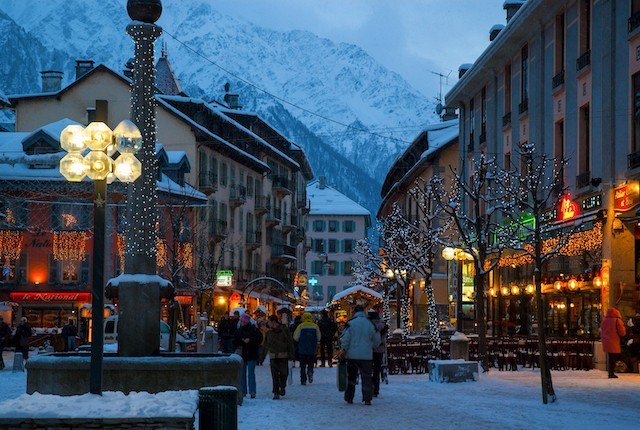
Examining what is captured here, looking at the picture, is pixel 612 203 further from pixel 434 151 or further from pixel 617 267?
pixel 434 151

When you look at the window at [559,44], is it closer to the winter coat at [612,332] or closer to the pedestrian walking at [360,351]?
the winter coat at [612,332]

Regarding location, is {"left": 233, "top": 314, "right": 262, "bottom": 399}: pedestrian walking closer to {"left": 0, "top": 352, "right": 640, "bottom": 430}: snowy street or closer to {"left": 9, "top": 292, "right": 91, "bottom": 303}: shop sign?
{"left": 0, "top": 352, "right": 640, "bottom": 430}: snowy street

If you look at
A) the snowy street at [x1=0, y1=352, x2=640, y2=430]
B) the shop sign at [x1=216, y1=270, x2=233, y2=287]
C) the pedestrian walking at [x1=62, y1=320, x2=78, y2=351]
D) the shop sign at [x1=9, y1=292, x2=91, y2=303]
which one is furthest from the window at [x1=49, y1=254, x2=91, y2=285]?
the snowy street at [x1=0, y1=352, x2=640, y2=430]

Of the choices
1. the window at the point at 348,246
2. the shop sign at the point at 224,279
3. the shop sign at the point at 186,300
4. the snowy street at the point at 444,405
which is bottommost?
Result: the snowy street at the point at 444,405

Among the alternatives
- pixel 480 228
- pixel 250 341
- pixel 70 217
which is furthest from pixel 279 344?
pixel 70 217

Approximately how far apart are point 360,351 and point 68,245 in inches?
1415

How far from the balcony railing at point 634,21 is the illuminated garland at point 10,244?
3291cm

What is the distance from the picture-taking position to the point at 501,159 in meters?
42.0

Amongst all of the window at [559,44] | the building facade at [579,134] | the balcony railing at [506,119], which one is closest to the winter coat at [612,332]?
the building facade at [579,134]

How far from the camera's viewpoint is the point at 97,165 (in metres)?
12.5

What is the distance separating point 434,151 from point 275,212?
22.2 m

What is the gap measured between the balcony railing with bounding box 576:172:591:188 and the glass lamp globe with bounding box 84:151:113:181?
20.3m

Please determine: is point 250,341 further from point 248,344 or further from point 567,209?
point 567,209

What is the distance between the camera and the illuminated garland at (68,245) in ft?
173
